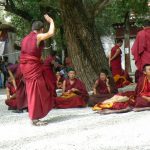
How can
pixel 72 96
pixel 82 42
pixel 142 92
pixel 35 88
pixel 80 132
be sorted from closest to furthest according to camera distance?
1. pixel 80 132
2. pixel 35 88
3. pixel 142 92
4. pixel 72 96
5. pixel 82 42

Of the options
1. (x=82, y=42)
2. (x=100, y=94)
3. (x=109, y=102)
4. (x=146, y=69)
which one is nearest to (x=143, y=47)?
(x=146, y=69)

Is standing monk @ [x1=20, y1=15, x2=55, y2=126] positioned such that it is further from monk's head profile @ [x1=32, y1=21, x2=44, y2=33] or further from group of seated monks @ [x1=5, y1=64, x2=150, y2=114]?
group of seated monks @ [x1=5, y1=64, x2=150, y2=114]

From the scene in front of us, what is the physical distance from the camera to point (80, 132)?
729 centimetres

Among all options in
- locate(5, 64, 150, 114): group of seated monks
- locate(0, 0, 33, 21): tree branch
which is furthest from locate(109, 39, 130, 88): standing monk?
locate(0, 0, 33, 21): tree branch

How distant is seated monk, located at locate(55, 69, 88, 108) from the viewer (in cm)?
1040

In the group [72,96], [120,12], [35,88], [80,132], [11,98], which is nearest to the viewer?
[80,132]

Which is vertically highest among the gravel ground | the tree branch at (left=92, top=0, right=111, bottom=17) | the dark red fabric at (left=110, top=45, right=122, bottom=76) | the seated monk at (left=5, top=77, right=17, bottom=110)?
the tree branch at (left=92, top=0, right=111, bottom=17)

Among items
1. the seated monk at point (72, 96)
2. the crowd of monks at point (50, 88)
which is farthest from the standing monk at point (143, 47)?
the seated monk at point (72, 96)

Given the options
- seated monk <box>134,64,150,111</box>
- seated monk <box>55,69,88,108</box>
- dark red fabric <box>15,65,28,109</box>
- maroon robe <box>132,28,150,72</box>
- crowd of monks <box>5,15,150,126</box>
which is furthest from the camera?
seated monk <box>55,69,88,108</box>

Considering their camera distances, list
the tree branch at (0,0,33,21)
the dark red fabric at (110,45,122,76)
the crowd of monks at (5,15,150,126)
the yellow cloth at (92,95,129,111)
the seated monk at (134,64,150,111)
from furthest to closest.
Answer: the tree branch at (0,0,33,21) < the dark red fabric at (110,45,122,76) < the yellow cloth at (92,95,129,111) < the seated monk at (134,64,150,111) < the crowd of monks at (5,15,150,126)

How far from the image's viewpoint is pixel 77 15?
12.2m

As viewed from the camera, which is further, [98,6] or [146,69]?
[98,6]

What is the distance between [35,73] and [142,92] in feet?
7.36

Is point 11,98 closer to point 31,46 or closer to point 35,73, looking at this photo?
point 35,73
